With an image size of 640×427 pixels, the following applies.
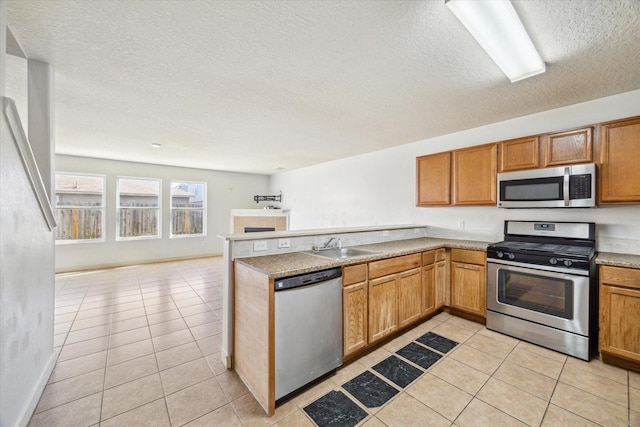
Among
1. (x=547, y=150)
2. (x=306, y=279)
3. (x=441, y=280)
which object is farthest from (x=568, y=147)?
(x=306, y=279)

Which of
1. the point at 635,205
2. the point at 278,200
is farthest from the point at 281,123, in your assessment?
the point at 278,200

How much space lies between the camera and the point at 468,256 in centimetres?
311

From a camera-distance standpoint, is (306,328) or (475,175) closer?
(306,328)

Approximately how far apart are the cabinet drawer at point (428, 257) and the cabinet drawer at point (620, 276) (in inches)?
55.3

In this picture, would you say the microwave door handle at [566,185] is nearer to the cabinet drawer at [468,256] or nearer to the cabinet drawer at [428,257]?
the cabinet drawer at [468,256]

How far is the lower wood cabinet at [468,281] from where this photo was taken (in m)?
2.99

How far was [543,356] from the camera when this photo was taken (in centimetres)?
238

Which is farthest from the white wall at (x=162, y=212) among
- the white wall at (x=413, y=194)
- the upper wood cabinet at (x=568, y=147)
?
the upper wood cabinet at (x=568, y=147)

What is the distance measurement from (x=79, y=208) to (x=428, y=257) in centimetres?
714

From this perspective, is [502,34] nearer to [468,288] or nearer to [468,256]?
[468,256]

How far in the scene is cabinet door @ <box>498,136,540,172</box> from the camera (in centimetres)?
286

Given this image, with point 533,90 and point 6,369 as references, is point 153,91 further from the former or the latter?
point 533,90

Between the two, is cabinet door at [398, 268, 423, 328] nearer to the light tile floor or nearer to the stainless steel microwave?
the light tile floor

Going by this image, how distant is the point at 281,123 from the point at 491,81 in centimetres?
243
